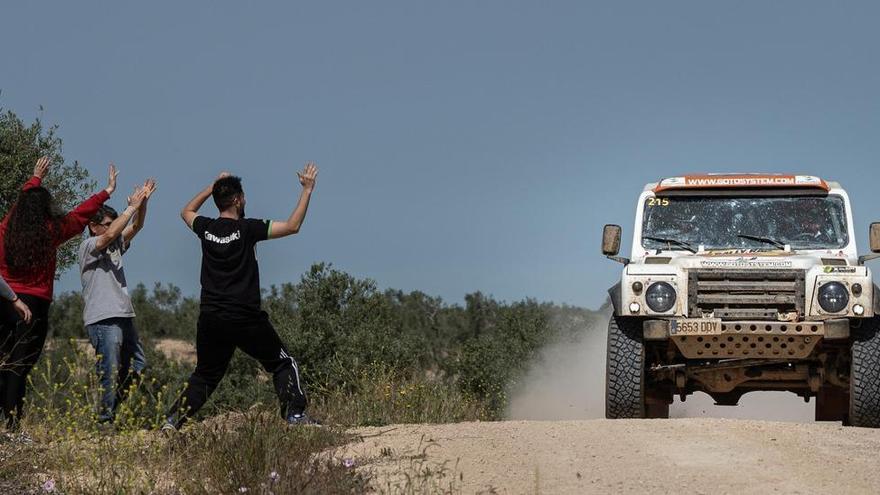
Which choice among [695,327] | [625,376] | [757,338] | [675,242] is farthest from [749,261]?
[625,376]

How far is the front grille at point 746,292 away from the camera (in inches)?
411

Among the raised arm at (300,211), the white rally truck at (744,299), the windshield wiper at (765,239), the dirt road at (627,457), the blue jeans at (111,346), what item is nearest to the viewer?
the dirt road at (627,457)

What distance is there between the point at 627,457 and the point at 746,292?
3.82m

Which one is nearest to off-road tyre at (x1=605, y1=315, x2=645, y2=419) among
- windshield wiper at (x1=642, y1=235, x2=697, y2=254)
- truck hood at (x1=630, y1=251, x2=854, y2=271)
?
truck hood at (x1=630, y1=251, x2=854, y2=271)

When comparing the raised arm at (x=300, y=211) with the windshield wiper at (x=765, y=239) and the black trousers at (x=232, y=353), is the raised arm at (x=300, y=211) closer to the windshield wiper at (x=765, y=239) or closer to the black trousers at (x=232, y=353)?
the black trousers at (x=232, y=353)

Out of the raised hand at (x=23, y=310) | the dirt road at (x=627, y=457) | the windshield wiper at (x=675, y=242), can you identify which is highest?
the windshield wiper at (x=675, y=242)

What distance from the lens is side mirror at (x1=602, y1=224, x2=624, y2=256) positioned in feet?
37.0

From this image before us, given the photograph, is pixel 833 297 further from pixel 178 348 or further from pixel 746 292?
pixel 178 348

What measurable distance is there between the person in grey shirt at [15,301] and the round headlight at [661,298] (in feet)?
16.2

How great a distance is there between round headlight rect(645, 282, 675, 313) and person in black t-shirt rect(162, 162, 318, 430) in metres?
3.42

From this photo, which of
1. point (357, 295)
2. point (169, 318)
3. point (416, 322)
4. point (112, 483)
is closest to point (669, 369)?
point (112, 483)

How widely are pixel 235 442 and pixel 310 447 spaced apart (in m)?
0.64

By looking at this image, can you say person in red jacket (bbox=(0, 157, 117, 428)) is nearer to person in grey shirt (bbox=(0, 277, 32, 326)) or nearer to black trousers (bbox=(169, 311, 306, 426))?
person in grey shirt (bbox=(0, 277, 32, 326))

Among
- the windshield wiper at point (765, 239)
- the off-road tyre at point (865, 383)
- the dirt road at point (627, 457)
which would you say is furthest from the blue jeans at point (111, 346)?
the off-road tyre at point (865, 383)
